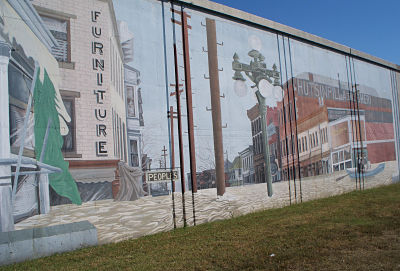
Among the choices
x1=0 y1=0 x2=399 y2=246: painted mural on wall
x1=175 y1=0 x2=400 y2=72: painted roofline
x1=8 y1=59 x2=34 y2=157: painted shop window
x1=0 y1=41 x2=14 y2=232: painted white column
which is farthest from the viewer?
x1=175 y1=0 x2=400 y2=72: painted roofline

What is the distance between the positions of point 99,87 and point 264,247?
180 inches

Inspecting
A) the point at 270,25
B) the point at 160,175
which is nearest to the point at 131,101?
the point at 160,175

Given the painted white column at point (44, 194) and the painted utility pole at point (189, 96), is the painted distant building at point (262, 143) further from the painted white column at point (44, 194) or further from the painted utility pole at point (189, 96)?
the painted white column at point (44, 194)

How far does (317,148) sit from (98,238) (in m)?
8.52

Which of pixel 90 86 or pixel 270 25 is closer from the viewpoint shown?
pixel 90 86

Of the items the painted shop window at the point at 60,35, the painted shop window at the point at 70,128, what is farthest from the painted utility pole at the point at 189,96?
the painted shop window at the point at 60,35

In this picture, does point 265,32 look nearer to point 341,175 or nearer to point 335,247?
→ point 341,175

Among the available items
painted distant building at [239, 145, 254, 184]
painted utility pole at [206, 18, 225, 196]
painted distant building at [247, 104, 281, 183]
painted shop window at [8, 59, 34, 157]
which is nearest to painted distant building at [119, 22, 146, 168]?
painted shop window at [8, 59, 34, 157]

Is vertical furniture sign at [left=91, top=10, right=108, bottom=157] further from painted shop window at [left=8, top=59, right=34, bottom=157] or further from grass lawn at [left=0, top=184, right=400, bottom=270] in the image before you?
grass lawn at [left=0, top=184, right=400, bottom=270]

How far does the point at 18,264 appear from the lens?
574cm

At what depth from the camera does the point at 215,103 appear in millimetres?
9352

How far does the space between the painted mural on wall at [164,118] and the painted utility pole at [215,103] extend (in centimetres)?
3

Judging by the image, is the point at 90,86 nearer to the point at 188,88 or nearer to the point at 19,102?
the point at 19,102

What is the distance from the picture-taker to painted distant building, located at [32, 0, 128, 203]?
6711 mm
